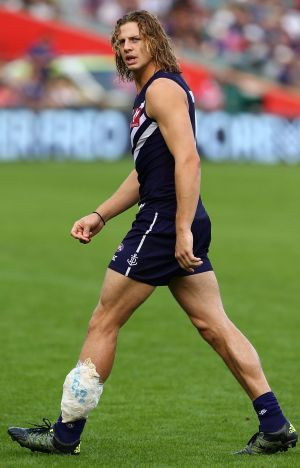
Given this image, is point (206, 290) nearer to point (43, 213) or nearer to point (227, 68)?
point (43, 213)

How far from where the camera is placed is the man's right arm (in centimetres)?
693

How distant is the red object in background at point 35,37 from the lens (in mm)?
32969

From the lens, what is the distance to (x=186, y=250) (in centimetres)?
631

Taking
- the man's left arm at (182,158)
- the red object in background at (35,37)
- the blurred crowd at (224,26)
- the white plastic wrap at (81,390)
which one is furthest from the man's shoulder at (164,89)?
the red object in background at (35,37)

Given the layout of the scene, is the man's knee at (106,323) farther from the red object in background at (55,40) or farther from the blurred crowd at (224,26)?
the blurred crowd at (224,26)

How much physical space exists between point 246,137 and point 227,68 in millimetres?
4513

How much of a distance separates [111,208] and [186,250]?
2.76ft

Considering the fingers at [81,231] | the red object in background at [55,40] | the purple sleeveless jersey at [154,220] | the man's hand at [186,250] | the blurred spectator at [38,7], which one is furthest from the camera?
the blurred spectator at [38,7]

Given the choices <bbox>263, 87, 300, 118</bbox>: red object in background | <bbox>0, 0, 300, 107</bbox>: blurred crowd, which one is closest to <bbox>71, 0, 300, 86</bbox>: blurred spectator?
<bbox>0, 0, 300, 107</bbox>: blurred crowd

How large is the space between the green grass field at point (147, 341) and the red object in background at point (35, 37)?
1141 cm

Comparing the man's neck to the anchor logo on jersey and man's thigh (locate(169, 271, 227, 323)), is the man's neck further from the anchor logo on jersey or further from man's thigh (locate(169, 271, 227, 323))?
man's thigh (locate(169, 271, 227, 323))

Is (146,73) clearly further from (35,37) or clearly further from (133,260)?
(35,37)

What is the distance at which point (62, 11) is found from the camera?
114 feet

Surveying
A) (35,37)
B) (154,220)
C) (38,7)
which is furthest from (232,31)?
(154,220)
